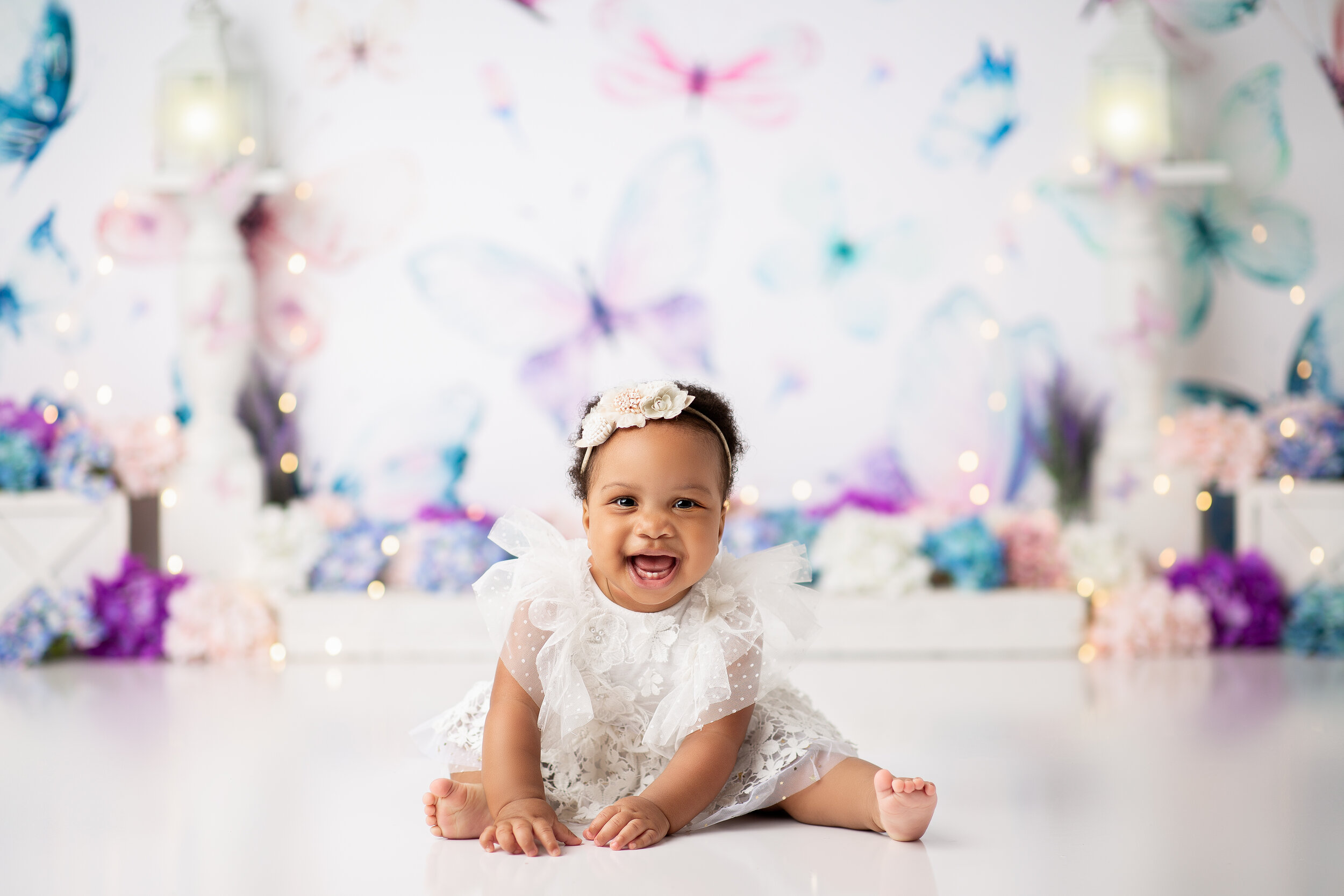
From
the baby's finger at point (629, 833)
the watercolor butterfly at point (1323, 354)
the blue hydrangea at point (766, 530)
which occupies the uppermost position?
the watercolor butterfly at point (1323, 354)

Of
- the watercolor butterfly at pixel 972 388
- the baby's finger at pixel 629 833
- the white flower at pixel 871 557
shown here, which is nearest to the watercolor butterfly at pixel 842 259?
the watercolor butterfly at pixel 972 388

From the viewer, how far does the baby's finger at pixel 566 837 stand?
5.30 feet

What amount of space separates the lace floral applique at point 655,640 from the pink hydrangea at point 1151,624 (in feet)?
6.82

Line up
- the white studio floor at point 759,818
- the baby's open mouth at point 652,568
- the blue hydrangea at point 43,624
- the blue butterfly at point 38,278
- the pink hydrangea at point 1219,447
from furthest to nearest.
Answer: the blue butterfly at point 38,278, the pink hydrangea at point 1219,447, the blue hydrangea at point 43,624, the baby's open mouth at point 652,568, the white studio floor at point 759,818

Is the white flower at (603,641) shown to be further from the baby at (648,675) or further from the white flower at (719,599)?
the white flower at (719,599)

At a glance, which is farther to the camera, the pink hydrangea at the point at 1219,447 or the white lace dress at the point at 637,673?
the pink hydrangea at the point at 1219,447

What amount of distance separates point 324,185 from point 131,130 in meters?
0.68

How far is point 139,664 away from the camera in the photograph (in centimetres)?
331

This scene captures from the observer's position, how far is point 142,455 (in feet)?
11.8

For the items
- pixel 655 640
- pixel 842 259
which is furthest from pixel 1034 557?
pixel 655 640

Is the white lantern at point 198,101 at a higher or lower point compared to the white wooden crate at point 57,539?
higher

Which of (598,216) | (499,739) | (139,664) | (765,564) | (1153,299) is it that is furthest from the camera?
(598,216)

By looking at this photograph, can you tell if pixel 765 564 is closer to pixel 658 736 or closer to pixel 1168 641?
pixel 658 736

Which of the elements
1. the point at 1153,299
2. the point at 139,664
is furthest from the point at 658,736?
the point at 1153,299
